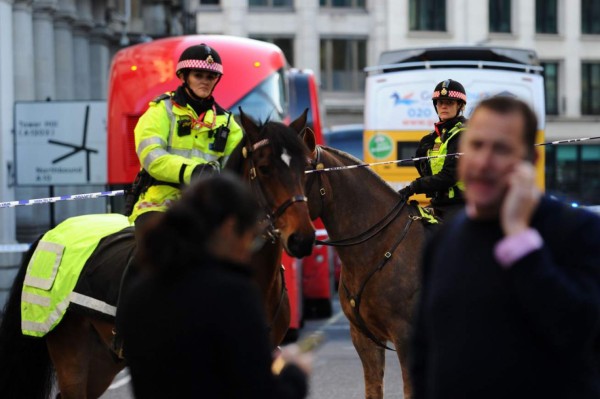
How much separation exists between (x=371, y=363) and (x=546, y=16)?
48.0m

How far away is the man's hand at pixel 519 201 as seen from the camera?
3.40 meters

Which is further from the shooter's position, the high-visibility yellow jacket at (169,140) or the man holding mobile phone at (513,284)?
the high-visibility yellow jacket at (169,140)

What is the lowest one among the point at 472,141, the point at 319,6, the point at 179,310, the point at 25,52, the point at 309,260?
the point at 309,260

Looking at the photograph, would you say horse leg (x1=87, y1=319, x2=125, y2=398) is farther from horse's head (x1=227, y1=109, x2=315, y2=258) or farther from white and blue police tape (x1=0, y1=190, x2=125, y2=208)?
horse's head (x1=227, y1=109, x2=315, y2=258)

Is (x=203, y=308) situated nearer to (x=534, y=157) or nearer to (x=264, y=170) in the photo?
(x=534, y=157)

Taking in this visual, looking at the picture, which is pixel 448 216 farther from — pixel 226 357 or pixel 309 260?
pixel 309 260

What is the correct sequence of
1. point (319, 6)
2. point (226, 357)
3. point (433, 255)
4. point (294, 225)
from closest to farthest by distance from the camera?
point (226, 357)
point (433, 255)
point (294, 225)
point (319, 6)

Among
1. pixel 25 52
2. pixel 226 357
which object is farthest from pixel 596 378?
pixel 25 52

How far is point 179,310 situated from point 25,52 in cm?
2320

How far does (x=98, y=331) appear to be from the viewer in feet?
25.0

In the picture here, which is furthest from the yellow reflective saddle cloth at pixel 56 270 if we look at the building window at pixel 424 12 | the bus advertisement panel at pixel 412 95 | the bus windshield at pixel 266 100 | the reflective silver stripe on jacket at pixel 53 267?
the building window at pixel 424 12

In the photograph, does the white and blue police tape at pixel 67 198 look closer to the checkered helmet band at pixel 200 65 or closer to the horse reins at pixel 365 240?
the horse reins at pixel 365 240

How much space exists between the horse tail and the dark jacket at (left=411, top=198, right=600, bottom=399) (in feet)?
14.6

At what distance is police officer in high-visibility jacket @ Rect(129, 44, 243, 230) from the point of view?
23.6ft
